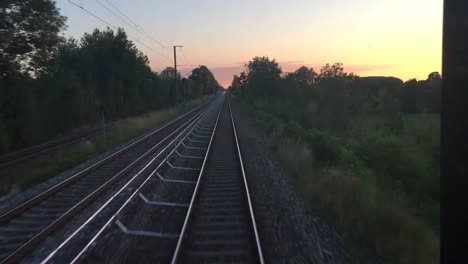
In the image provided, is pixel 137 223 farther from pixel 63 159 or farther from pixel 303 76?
pixel 303 76

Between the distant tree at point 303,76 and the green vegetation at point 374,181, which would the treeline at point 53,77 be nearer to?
the green vegetation at point 374,181

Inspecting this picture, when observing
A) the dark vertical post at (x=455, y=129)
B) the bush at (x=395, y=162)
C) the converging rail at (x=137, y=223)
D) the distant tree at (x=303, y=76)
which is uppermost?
the distant tree at (x=303, y=76)

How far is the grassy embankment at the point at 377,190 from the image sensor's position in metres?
8.41

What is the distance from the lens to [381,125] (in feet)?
161

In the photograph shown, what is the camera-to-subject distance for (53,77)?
129ft

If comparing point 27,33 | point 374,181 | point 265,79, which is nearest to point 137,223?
point 374,181

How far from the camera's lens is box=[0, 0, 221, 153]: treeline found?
26125 mm

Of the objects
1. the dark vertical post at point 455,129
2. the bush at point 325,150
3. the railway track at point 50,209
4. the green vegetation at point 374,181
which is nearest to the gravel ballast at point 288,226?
the green vegetation at point 374,181

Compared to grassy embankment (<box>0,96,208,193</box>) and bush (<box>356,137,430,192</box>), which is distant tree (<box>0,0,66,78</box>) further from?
bush (<box>356,137,430,192</box>)

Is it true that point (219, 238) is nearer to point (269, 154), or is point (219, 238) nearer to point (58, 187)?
point (58, 187)

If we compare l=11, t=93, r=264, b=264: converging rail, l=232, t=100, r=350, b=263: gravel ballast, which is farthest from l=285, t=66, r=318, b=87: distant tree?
l=11, t=93, r=264, b=264: converging rail

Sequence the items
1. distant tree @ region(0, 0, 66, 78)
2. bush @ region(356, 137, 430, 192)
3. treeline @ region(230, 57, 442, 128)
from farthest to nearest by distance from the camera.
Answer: treeline @ region(230, 57, 442, 128)
distant tree @ region(0, 0, 66, 78)
bush @ region(356, 137, 430, 192)

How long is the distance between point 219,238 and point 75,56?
198 feet

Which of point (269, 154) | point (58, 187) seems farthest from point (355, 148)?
point (58, 187)
